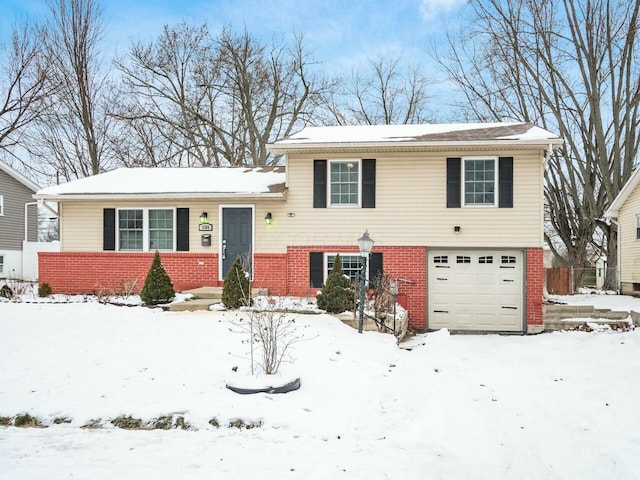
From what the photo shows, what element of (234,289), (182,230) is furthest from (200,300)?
(182,230)

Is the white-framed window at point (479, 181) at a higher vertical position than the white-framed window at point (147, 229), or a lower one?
higher

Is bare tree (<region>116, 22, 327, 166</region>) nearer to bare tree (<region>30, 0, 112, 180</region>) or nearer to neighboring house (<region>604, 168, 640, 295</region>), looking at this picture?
bare tree (<region>30, 0, 112, 180</region>)

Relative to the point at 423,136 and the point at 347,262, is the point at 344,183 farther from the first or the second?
the point at 423,136

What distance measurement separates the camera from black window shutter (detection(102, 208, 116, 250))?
12.1 metres

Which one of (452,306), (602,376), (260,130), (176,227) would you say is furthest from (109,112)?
(602,376)

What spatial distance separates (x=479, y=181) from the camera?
11305mm

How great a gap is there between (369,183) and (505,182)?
3544 mm

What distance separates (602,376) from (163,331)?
24.3 ft

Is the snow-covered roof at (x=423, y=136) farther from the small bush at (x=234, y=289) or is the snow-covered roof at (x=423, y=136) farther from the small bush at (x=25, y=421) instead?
the small bush at (x=25, y=421)

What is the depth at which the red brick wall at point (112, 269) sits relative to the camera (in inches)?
468

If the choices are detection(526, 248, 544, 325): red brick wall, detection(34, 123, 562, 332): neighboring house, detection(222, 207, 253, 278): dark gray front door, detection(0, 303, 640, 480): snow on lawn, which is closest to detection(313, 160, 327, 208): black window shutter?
detection(34, 123, 562, 332): neighboring house

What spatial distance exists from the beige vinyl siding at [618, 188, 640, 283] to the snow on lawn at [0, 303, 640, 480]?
8773 mm

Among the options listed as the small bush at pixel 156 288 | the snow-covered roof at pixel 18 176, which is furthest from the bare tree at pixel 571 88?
the snow-covered roof at pixel 18 176

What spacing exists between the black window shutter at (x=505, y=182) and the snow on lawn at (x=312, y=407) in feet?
14.2
